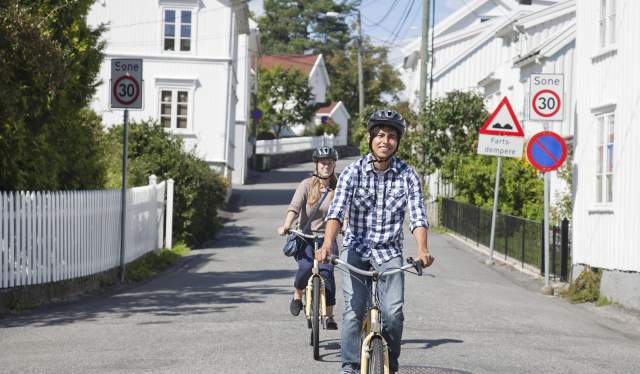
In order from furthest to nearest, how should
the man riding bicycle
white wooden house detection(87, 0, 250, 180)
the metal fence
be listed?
white wooden house detection(87, 0, 250, 180) < the metal fence < the man riding bicycle

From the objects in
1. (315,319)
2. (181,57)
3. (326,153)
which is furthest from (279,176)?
(315,319)

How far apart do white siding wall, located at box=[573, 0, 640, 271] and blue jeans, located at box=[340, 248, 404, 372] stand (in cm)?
883

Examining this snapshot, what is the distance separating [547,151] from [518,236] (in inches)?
164

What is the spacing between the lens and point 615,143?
52.6ft

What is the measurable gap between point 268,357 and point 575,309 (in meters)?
7.38

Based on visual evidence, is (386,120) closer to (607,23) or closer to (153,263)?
(607,23)

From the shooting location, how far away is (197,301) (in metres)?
13.9

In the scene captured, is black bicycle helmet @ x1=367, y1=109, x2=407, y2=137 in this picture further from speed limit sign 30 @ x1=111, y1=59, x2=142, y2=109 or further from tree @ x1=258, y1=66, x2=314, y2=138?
tree @ x1=258, y1=66, x2=314, y2=138

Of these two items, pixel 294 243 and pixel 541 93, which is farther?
pixel 541 93

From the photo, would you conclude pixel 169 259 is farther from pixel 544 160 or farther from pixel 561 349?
pixel 561 349

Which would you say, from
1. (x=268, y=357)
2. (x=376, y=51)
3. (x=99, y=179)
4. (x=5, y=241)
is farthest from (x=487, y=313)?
(x=376, y=51)

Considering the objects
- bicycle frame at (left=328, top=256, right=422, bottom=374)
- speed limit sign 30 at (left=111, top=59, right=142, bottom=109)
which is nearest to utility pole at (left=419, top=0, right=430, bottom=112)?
speed limit sign 30 at (left=111, top=59, right=142, bottom=109)

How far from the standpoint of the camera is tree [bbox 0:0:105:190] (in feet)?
42.2

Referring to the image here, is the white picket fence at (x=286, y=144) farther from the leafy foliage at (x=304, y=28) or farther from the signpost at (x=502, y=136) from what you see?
the signpost at (x=502, y=136)
